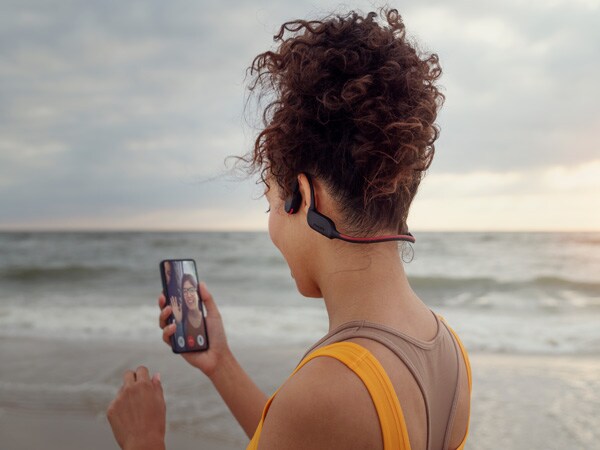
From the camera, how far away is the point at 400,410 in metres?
1.12

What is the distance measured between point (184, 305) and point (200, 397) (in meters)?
3.44

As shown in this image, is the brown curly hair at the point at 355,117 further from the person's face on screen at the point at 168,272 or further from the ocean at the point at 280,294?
the person's face on screen at the point at 168,272

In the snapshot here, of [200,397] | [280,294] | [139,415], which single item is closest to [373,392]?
[139,415]

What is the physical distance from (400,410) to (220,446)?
3.44m

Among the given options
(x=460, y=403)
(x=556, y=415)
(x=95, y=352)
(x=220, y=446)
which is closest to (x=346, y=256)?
(x=460, y=403)

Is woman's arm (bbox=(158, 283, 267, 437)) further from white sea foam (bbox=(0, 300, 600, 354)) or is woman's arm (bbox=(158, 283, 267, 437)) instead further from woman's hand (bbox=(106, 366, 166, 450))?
white sea foam (bbox=(0, 300, 600, 354))

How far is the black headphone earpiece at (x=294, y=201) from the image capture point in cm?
131

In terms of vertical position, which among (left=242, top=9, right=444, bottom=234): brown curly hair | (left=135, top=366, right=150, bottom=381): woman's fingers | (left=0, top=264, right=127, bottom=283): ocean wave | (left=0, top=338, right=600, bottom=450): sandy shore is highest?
(left=0, top=264, right=127, bottom=283): ocean wave

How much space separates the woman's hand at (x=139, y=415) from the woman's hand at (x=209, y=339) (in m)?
0.21

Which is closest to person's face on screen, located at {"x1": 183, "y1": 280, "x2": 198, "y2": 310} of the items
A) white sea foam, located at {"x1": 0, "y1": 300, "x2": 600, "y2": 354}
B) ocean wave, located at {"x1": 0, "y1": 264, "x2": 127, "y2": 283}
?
white sea foam, located at {"x1": 0, "y1": 300, "x2": 600, "y2": 354}

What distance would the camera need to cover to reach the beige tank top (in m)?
1.21

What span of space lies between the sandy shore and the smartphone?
2466 millimetres

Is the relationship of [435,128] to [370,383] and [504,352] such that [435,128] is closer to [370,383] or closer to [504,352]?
[370,383]

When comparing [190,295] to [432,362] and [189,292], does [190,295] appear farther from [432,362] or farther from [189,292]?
[432,362]
